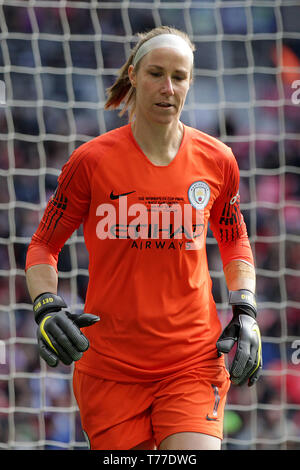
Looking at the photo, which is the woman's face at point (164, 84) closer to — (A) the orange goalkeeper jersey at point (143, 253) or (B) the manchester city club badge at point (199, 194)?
(A) the orange goalkeeper jersey at point (143, 253)

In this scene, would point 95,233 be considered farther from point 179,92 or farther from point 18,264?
point 18,264

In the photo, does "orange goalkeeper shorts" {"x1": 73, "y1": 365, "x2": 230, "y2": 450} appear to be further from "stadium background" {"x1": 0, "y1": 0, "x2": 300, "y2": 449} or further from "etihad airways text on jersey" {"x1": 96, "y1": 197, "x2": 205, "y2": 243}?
"stadium background" {"x1": 0, "y1": 0, "x2": 300, "y2": 449}

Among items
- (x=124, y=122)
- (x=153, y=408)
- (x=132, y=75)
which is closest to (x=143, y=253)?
(x=153, y=408)

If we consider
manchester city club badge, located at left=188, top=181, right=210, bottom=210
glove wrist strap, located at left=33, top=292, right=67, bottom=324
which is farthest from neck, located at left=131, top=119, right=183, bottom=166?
glove wrist strap, located at left=33, top=292, right=67, bottom=324

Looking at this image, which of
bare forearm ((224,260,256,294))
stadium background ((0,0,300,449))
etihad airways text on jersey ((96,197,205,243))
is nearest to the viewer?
etihad airways text on jersey ((96,197,205,243))

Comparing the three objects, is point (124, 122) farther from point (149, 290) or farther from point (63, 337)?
point (63, 337)

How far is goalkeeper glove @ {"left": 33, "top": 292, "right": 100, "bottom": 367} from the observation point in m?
1.99

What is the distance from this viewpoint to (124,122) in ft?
15.7

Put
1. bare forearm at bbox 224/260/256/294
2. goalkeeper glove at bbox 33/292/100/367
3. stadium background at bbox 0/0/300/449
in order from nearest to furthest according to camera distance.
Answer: goalkeeper glove at bbox 33/292/100/367 → bare forearm at bbox 224/260/256/294 → stadium background at bbox 0/0/300/449

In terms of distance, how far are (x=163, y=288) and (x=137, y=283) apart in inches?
3.3

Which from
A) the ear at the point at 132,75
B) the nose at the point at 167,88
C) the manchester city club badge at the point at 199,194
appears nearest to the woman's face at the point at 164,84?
the nose at the point at 167,88

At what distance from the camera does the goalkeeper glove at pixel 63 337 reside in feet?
6.54

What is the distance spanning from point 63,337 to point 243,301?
61 centimetres

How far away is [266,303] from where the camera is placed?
14.6ft
